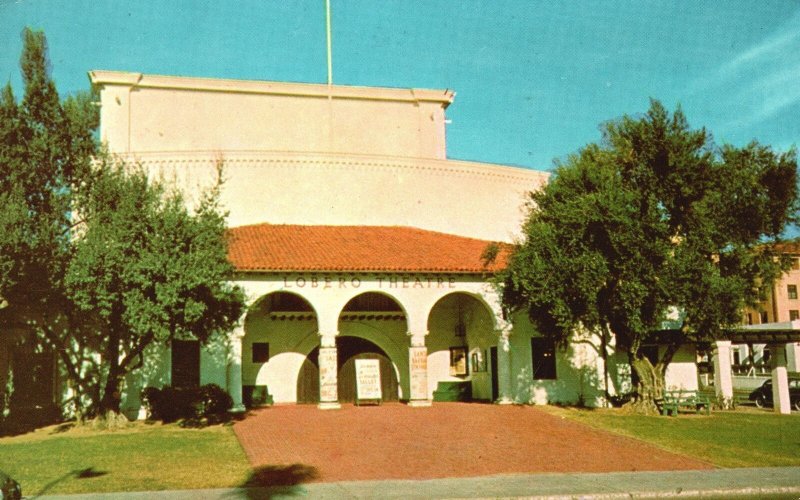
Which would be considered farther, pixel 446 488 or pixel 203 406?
pixel 203 406

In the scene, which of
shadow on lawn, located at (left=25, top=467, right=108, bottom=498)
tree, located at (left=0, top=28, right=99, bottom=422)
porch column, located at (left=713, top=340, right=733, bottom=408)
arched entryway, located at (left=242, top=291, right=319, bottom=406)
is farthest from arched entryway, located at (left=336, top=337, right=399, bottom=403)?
shadow on lawn, located at (left=25, top=467, right=108, bottom=498)

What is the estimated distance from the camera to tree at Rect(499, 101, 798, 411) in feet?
82.7

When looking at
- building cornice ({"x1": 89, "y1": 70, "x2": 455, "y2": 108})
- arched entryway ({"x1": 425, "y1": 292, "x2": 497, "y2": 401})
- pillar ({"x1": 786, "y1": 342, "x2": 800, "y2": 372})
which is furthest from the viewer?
pillar ({"x1": 786, "y1": 342, "x2": 800, "y2": 372})

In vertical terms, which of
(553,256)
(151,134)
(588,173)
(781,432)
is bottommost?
(781,432)

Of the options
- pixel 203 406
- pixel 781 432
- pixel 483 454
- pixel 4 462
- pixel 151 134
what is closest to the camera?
pixel 4 462

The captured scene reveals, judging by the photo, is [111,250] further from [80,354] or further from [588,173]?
[588,173]

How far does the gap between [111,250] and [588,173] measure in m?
15.4

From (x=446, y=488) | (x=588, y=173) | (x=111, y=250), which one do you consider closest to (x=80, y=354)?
(x=111, y=250)

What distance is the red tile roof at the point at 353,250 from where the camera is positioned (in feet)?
92.0

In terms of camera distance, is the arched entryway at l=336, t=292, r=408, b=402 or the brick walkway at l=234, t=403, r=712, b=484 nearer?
the brick walkway at l=234, t=403, r=712, b=484

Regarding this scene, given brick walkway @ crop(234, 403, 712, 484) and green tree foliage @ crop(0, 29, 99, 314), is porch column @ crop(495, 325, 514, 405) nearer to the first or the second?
brick walkway @ crop(234, 403, 712, 484)

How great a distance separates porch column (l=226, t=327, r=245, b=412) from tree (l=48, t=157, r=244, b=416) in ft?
10.0

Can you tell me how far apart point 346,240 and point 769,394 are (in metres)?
19.2

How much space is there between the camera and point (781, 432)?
76.9ft
